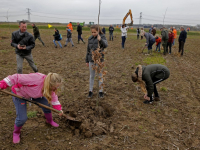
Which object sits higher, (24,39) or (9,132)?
(24,39)

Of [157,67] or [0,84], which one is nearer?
[0,84]

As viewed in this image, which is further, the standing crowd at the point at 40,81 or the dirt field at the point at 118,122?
the dirt field at the point at 118,122

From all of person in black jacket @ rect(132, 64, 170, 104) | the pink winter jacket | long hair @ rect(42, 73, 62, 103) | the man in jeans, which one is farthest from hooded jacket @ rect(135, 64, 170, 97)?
the man in jeans

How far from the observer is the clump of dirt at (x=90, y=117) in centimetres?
327

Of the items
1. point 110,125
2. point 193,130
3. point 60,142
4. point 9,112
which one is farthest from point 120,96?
point 9,112

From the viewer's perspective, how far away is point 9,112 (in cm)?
380

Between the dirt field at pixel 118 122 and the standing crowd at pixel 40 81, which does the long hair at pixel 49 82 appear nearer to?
the standing crowd at pixel 40 81

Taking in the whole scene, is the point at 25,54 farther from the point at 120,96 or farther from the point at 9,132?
the point at 120,96

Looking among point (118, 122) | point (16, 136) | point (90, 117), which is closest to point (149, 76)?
point (118, 122)

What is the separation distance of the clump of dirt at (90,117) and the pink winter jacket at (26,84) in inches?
45.7

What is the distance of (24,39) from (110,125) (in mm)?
3669

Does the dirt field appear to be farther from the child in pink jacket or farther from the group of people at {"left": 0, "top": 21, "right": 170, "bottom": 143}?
the child in pink jacket

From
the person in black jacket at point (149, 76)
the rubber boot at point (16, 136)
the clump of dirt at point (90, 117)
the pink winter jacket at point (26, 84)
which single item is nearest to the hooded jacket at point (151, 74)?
the person in black jacket at point (149, 76)

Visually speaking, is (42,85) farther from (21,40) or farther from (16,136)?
(21,40)
